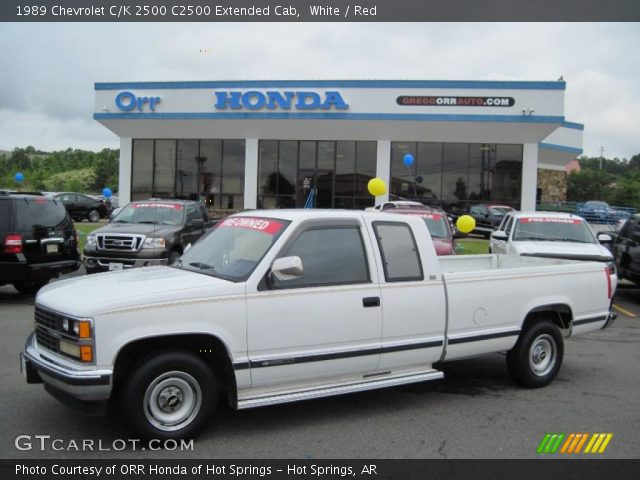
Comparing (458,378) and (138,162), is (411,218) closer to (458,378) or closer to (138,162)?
(458,378)

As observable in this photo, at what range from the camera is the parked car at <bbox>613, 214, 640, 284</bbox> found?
12.4m

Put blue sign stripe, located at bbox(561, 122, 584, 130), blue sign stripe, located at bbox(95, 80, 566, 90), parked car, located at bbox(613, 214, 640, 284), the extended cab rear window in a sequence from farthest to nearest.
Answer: blue sign stripe, located at bbox(561, 122, 584, 130)
blue sign stripe, located at bbox(95, 80, 566, 90)
parked car, located at bbox(613, 214, 640, 284)
the extended cab rear window

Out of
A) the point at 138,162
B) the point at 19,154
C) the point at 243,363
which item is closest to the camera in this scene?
the point at 243,363

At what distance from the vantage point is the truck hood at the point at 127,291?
167 inches

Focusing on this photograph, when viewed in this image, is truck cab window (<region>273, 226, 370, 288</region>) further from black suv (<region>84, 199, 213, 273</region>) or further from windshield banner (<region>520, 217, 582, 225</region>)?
windshield banner (<region>520, 217, 582, 225</region>)

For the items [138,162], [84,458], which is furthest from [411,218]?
[138,162]

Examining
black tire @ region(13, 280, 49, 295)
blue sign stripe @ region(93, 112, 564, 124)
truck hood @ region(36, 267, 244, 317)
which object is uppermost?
blue sign stripe @ region(93, 112, 564, 124)

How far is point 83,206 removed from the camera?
30.6 metres

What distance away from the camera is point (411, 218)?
19.0 feet

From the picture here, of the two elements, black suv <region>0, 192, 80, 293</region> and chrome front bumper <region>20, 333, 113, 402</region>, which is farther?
black suv <region>0, 192, 80, 293</region>

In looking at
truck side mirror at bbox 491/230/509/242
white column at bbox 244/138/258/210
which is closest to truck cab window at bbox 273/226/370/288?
truck side mirror at bbox 491/230/509/242

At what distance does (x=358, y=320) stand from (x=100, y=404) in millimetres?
2139

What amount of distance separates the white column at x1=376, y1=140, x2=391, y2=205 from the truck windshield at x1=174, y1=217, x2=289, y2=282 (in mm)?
21943

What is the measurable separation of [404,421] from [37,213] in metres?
8.13
